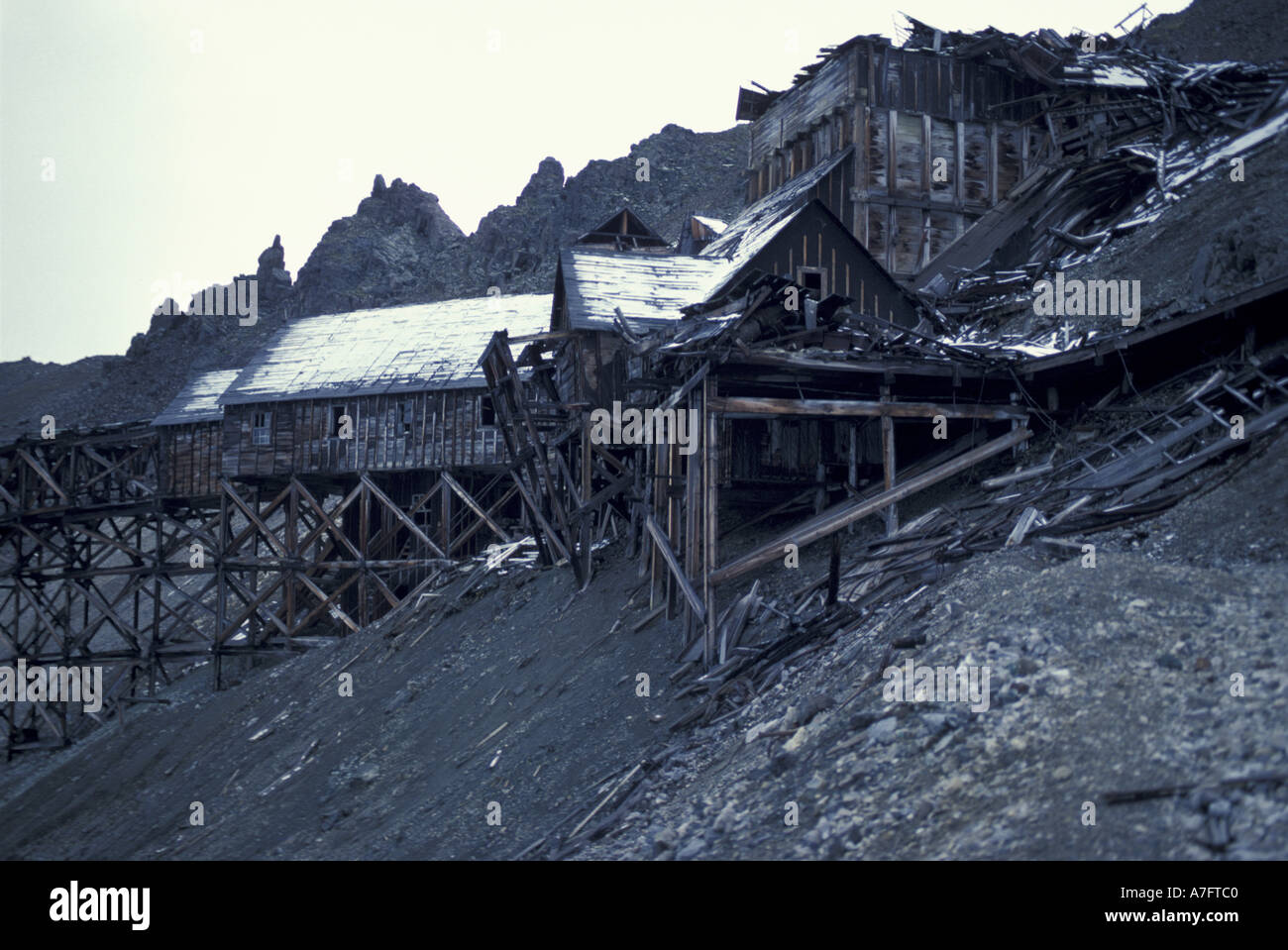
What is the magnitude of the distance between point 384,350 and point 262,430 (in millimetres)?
4272

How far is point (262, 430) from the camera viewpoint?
35.9m

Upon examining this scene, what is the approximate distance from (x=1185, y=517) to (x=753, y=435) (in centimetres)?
799

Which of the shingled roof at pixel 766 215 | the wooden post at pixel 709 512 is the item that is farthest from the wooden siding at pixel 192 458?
the wooden post at pixel 709 512

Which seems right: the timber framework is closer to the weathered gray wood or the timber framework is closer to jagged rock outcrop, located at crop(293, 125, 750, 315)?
the weathered gray wood

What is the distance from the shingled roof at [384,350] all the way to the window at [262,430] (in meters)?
0.51

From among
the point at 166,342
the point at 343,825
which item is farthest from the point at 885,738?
the point at 166,342

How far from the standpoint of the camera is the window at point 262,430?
35.8 metres

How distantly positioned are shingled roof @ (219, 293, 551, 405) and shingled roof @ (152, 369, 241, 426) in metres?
2.20

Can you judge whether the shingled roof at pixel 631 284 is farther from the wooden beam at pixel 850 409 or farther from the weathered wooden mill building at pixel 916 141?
the wooden beam at pixel 850 409

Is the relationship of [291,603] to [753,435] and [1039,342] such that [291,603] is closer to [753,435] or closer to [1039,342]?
[753,435]

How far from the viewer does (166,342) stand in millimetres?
81812

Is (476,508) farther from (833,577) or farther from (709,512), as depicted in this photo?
(833,577)

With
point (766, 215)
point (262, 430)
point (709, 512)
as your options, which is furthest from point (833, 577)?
point (262, 430)

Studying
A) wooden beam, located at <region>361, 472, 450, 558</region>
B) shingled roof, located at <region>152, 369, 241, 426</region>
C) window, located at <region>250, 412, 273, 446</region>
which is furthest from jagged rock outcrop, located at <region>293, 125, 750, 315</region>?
wooden beam, located at <region>361, 472, 450, 558</region>
